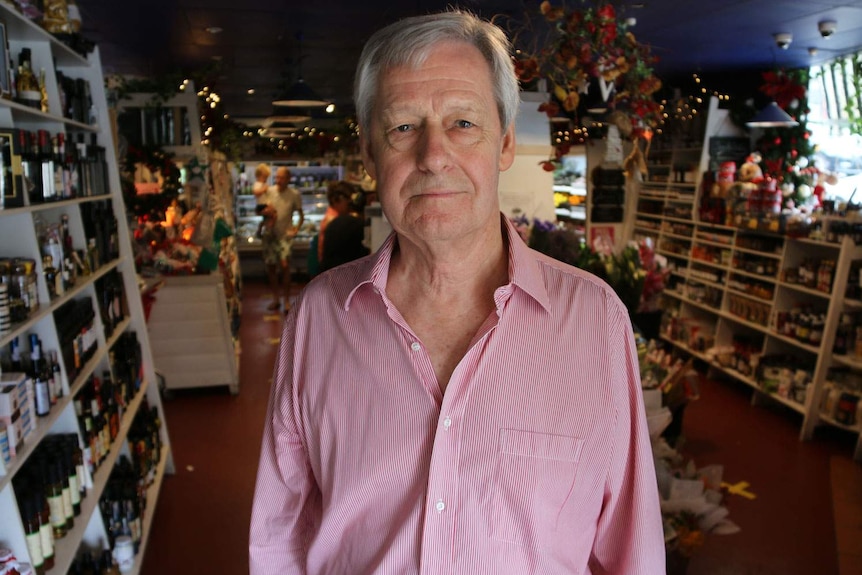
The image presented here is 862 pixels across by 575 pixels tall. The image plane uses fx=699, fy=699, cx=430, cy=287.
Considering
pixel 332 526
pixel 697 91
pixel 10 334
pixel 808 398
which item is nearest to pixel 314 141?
pixel 697 91

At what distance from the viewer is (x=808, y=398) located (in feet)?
17.7

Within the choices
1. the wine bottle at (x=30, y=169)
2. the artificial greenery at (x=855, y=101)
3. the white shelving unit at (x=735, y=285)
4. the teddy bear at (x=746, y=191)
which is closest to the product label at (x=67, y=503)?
the wine bottle at (x=30, y=169)

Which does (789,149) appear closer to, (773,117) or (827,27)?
(773,117)

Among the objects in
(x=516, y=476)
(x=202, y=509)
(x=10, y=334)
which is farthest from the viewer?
(x=202, y=509)

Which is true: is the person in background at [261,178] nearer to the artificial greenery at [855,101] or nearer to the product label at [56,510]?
the artificial greenery at [855,101]

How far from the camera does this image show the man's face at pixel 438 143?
4.25 feet

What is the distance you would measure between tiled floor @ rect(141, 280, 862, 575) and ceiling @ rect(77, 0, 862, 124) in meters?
2.90

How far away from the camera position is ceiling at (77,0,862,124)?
5855 mm

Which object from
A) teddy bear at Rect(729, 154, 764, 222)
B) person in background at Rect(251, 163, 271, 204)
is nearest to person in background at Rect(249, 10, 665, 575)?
teddy bear at Rect(729, 154, 764, 222)

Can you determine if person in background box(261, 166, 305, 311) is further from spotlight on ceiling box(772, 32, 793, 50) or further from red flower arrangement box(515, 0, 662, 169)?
red flower arrangement box(515, 0, 662, 169)

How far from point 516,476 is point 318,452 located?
1.44 ft

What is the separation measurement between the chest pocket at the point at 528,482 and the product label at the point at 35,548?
1.65m

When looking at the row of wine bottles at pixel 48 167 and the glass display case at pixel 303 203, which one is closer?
the row of wine bottles at pixel 48 167

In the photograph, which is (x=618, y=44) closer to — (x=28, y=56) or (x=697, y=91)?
(x=28, y=56)
